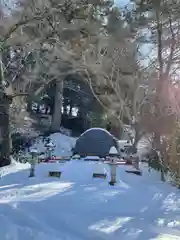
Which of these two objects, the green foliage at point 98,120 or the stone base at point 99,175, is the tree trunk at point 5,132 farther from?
the green foliage at point 98,120

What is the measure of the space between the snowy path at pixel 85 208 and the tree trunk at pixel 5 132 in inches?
68.1

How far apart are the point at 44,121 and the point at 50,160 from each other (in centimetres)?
1335

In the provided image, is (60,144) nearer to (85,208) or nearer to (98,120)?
(98,120)

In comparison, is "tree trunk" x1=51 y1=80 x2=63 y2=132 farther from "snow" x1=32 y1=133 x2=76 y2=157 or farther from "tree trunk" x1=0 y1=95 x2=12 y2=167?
"tree trunk" x1=0 y1=95 x2=12 y2=167

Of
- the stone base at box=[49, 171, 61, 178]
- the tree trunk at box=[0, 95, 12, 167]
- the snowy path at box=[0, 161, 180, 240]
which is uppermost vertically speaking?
the tree trunk at box=[0, 95, 12, 167]

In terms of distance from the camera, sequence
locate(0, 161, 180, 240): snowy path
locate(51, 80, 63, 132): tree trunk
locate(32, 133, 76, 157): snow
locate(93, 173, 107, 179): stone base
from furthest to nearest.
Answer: locate(51, 80, 63, 132): tree trunk
locate(32, 133, 76, 157): snow
locate(93, 173, 107, 179): stone base
locate(0, 161, 180, 240): snowy path

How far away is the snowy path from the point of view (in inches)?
179

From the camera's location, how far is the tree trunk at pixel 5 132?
10.3 metres

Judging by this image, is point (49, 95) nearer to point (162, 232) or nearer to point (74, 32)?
point (74, 32)

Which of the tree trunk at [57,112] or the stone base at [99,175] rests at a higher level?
the tree trunk at [57,112]

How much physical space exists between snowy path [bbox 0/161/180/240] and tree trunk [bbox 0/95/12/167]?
1.73 metres

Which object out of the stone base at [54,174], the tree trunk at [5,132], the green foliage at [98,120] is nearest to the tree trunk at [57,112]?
the green foliage at [98,120]

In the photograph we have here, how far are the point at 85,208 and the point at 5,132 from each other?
5594 mm

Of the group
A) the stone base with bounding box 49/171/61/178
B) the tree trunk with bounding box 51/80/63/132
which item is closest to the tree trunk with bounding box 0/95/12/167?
the stone base with bounding box 49/171/61/178
